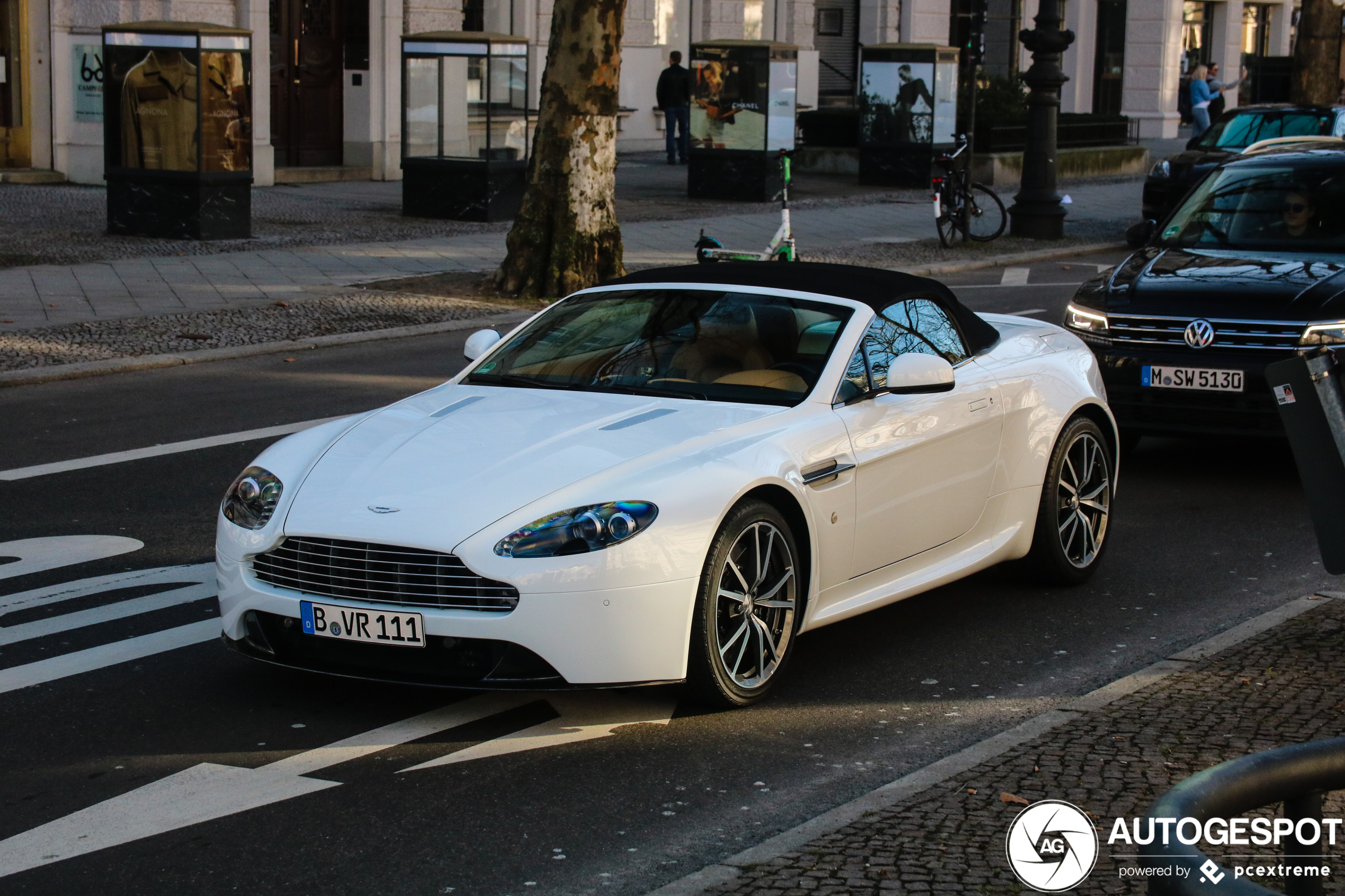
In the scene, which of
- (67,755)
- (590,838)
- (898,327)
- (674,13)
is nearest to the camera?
(590,838)

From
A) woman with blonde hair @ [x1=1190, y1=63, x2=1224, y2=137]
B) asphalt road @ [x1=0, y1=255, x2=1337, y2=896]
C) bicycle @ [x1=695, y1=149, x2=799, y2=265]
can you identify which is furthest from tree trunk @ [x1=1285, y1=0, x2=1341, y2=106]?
asphalt road @ [x1=0, y1=255, x2=1337, y2=896]

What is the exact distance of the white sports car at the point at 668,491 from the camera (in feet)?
17.0

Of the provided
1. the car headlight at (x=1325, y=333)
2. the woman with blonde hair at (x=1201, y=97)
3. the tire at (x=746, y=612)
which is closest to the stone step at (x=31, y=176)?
the car headlight at (x=1325, y=333)

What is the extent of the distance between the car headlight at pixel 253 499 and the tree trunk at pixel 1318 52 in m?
27.4

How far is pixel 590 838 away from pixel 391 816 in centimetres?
55

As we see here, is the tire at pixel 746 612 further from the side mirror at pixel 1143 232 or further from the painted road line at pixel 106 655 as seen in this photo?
the side mirror at pixel 1143 232

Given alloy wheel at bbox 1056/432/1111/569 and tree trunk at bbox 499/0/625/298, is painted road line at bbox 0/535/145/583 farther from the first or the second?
tree trunk at bbox 499/0/625/298

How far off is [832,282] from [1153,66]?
44.3 m

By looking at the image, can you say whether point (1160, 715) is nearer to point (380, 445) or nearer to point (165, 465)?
point (380, 445)

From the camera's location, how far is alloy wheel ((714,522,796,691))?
5.49 metres

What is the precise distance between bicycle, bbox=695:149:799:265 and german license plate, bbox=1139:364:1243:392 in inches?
80.9

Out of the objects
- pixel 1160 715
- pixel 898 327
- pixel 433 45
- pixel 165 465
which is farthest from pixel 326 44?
pixel 1160 715

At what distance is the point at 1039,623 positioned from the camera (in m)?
6.76
